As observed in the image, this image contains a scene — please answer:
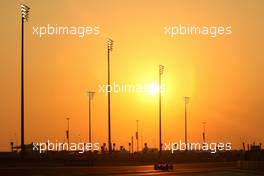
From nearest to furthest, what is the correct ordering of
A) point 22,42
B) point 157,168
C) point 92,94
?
point 22,42, point 157,168, point 92,94

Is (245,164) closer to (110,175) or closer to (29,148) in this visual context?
(110,175)

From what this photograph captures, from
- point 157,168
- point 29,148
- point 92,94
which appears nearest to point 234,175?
point 157,168

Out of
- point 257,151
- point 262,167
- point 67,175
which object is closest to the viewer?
point 67,175

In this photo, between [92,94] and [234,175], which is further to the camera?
[92,94]

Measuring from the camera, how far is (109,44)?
95.6 meters

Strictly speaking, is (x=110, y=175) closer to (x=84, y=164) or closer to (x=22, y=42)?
(x=22, y=42)

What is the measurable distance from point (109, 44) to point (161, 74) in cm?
1351

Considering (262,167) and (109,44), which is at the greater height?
(109,44)

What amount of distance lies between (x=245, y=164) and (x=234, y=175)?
58.7 feet

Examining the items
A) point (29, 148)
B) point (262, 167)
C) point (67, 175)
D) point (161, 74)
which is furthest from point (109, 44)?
point (29, 148)

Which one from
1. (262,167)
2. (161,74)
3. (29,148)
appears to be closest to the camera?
(262,167)

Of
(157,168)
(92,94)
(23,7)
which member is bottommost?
(157,168)

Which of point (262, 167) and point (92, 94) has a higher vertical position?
point (92, 94)

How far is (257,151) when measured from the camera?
243 feet
